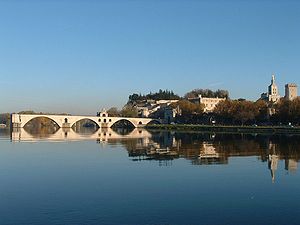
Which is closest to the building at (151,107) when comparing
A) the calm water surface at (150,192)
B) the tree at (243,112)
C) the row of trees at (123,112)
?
the row of trees at (123,112)

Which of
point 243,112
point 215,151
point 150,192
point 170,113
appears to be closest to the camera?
point 150,192

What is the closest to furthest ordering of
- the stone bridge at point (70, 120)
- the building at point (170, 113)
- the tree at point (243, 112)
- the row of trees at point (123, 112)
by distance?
the tree at point (243, 112), the stone bridge at point (70, 120), the building at point (170, 113), the row of trees at point (123, 112)

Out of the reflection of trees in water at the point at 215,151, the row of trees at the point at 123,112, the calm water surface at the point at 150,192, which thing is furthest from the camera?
the row of trees at the point at 123,112

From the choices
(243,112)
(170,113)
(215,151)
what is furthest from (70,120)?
(215,151)

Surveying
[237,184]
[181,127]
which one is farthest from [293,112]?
[237,184]

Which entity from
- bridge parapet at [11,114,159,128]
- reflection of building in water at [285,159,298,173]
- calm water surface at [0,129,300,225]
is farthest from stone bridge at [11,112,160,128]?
reflection of building in water at [285,159,298,173]

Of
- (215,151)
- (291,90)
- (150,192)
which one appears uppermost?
(291,90)

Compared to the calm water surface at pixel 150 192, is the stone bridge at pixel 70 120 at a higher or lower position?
higher

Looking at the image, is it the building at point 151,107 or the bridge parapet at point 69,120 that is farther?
the building at point 151,107

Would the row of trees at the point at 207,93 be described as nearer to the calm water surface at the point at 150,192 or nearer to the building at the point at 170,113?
the building at the point at 170,113

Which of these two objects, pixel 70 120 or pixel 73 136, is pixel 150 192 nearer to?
pixel 73 136

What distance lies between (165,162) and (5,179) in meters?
10.2

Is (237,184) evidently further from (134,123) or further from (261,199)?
(134,123)

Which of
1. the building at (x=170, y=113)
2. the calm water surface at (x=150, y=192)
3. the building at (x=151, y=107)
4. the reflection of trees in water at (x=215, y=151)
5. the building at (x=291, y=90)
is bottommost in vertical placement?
the calm water surface at (x=150, y=192)
